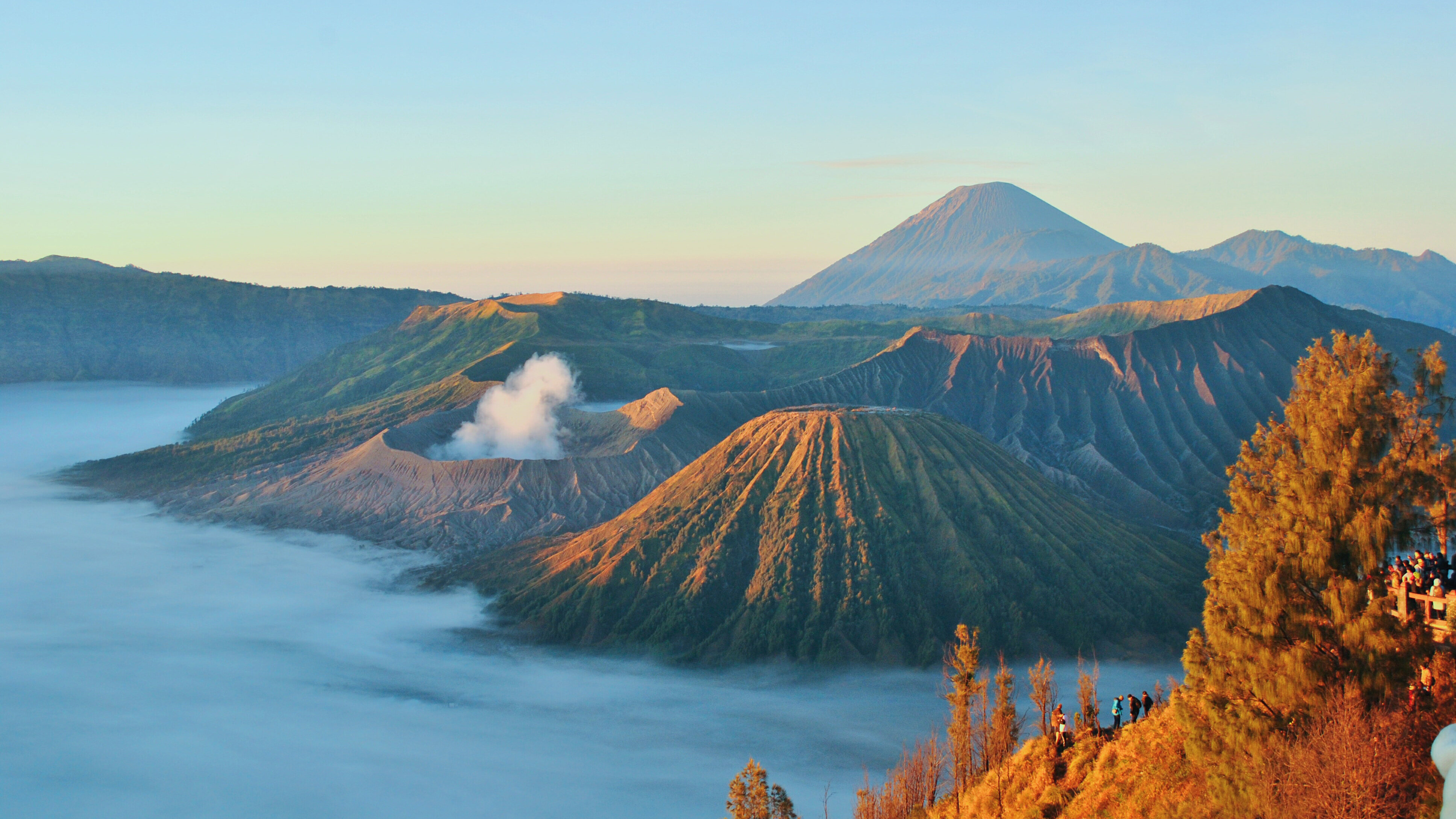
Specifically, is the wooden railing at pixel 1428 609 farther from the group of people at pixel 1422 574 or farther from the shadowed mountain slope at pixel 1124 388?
the shadowed mountain slope at pixel 1124 388

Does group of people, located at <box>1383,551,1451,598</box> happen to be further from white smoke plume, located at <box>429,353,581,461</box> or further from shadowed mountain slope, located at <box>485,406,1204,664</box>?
white smoke plume, located at <box>429,353,581,461</box>

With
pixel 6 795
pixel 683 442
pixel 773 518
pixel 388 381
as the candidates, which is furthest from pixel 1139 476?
pixel 388 381

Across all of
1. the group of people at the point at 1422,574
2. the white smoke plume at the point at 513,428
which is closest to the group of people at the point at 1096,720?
the group of people at the point at 1422,574

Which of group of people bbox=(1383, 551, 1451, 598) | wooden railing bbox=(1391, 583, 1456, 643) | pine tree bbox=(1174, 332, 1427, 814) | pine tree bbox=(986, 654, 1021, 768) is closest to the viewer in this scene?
pine tree bbox=(1174, 332, 1427, 814)

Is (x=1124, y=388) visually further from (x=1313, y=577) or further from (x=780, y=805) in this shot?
(x=1313, y=577)

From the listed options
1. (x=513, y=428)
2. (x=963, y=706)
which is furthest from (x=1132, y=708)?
(x=513, y=428)

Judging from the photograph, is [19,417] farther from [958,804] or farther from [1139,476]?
[958,804]

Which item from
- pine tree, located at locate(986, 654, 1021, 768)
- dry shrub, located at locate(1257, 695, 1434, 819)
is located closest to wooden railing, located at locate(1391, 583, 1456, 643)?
dry shrub, located at locate(1257, 695, 1434, 819)
